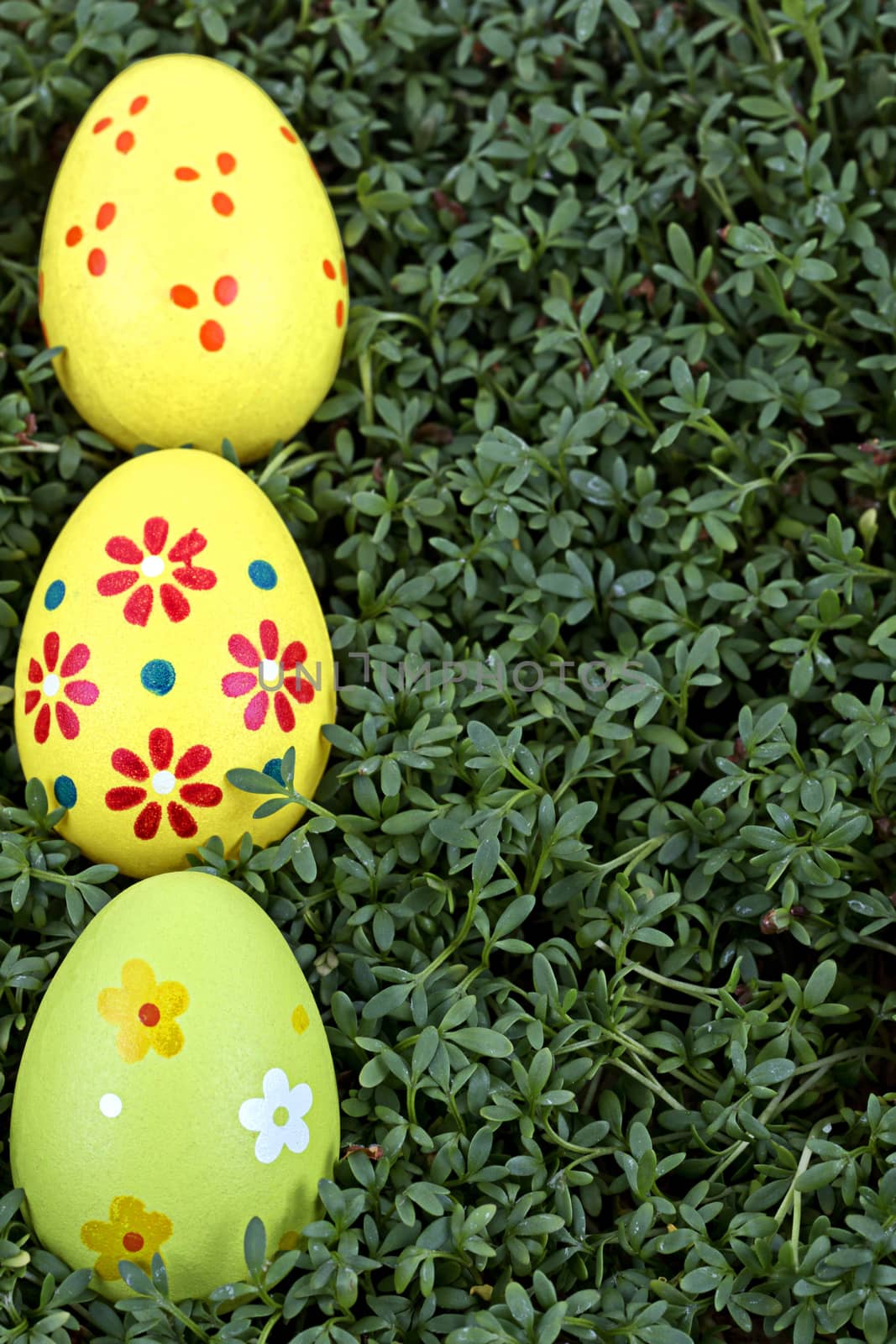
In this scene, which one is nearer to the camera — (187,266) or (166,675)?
(166,675)

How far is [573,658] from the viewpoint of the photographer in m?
1.66

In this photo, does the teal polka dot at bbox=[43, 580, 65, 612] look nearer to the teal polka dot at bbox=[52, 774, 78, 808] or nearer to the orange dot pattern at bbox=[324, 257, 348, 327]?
the teal polka dot at bbox=[52, 774, 78, 808]

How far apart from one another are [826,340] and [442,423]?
559mm

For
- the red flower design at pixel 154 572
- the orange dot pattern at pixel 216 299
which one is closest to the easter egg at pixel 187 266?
the orange dot pattern at pixel 216 299

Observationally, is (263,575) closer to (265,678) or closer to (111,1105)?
(265,678)

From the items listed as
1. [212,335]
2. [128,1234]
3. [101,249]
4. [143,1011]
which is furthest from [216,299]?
[128,1234]

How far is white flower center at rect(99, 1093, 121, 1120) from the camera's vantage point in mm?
1202

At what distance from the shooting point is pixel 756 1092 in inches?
52.4

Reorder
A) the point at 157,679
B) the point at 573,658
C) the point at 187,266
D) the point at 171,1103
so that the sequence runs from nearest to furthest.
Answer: the point at 171,1103
the point at 157,679
the point at 187,266
the point at 573,658

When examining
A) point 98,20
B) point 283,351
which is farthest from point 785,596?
point 98,20

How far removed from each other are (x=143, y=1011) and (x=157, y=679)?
357 millimetres

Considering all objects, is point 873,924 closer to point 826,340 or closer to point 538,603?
point 538,603

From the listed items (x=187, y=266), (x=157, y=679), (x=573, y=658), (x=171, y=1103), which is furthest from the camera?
(x=573, y=658)

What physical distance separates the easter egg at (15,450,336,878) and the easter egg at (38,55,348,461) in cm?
16
